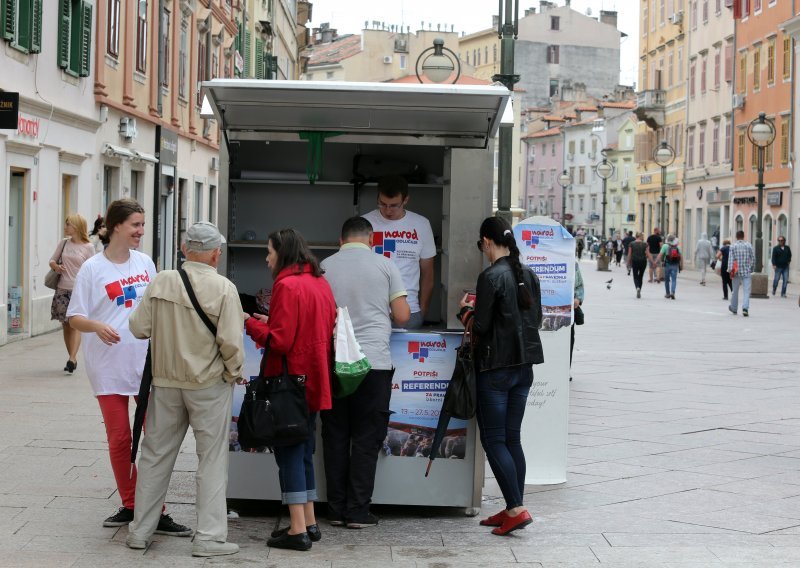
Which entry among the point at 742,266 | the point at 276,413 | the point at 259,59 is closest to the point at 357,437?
the point at 276,413

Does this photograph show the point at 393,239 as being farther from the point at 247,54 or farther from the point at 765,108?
the point at 765,108

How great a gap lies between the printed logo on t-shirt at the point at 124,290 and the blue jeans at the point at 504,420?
196 centimetres

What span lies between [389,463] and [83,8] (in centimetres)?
1598

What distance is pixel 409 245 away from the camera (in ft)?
29.3

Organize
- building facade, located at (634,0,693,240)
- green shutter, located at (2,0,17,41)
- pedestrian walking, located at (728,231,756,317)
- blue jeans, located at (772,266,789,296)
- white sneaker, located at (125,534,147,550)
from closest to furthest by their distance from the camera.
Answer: white sneaker, located at (125,534,147,550), green shutter, located at (2,0,17,41), pedestrian walking, located at (728,231,756,317), blue jeans, located at (772,266,789,296), building facade, located at (634,0,693,240)

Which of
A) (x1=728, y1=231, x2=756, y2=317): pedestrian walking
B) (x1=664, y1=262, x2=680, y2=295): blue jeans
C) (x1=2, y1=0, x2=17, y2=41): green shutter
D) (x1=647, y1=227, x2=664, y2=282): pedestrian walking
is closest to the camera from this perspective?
(x1=2, y1=0, x2=17, y2=41): green shutter

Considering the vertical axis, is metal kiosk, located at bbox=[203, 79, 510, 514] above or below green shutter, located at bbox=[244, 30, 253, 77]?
below

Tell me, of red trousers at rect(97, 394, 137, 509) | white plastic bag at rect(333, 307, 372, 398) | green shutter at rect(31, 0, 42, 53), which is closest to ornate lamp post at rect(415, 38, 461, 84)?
green shutter at rect(31, 0, 42, 53)

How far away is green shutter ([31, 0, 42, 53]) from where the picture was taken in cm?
1925

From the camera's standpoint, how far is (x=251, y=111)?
28.2ft

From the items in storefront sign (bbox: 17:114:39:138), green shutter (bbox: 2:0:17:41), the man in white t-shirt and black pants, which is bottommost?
the man in white t-shirt and black pants

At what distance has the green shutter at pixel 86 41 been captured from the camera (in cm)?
2223

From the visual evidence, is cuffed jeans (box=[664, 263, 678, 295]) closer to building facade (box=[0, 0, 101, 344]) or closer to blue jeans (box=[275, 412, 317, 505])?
building facade (box=[0, 0, 101, 344])

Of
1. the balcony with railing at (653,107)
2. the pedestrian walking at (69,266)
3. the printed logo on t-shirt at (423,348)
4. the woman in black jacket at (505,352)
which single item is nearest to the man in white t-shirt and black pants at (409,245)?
the printed logo on t-shirt at (423,348)
